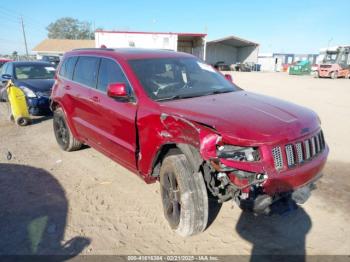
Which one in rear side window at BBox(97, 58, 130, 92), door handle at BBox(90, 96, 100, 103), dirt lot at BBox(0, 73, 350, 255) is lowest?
dirt lot at BBox(0, 73, 350, 255)

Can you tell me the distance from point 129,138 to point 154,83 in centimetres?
76

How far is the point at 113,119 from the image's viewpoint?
4035 millimetres

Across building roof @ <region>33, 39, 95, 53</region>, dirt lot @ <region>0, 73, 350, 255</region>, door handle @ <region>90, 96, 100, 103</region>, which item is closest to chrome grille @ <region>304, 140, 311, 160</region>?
dirt lot @ <region>0, 73, 350, 255</region>

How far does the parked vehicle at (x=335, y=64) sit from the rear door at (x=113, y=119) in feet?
102

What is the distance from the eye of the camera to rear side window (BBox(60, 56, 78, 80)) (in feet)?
17.9

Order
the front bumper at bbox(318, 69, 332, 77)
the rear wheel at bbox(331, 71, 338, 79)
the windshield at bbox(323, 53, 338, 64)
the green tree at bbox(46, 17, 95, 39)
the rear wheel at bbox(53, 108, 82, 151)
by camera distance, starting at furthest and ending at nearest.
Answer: the green tree at bbox(46, 17, 95, 39), the windshield at bbox(323, 53, 338, 64), the front bumper at bbox(318, 69, 332, 77), the rear wheel at bbox(331, 71, 338, 79), the rear wheel at bbox(53, 108, 82, 151)

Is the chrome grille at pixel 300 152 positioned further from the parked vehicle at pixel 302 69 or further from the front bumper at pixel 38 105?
the parked vehicle at pixel 302 69

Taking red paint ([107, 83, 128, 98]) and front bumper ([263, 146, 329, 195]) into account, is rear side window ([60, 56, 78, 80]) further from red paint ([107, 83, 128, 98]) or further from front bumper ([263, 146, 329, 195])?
front bumper ([263, 146, 329, 195])

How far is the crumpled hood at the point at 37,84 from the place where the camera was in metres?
8.65

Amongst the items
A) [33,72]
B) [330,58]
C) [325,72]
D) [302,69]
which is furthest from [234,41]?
[33,72]

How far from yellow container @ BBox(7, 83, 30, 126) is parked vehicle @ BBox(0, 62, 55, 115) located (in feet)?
1.07

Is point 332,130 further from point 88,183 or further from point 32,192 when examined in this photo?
point 32,192

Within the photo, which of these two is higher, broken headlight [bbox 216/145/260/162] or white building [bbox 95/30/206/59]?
white building [bbox 95/30/206/59]

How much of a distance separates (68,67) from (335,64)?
102ft
